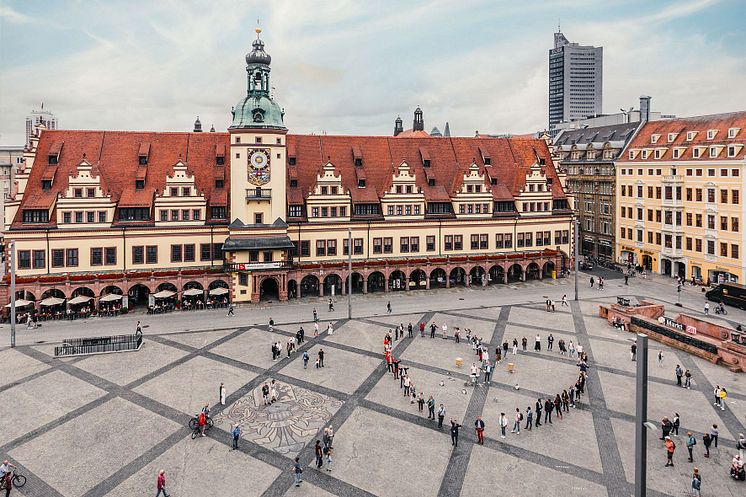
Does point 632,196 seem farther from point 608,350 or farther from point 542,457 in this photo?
point 542,457

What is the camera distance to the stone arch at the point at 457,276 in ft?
251

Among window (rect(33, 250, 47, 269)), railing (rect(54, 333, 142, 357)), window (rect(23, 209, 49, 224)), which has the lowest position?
railing (rect(54, 333, 142, 357))

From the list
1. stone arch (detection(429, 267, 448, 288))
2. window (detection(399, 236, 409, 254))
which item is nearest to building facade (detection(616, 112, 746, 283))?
stone arch (detection(429, 267, 448, 288))

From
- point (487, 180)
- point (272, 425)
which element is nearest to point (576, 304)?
point (487, 180)

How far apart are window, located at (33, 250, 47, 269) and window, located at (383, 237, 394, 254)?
42.2m

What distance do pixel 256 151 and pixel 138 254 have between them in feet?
64.2

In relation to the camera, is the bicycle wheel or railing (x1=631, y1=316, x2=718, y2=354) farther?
railing (x1=631, y1=316, x2=718, y2=354)

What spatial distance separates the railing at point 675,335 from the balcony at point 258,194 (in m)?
45.0

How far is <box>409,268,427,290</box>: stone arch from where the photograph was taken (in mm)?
74044

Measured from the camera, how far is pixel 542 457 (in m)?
29.6

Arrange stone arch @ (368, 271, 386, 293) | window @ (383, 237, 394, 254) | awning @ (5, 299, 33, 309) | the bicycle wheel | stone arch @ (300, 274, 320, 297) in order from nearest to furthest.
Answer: the bicycle wheel
awning @ (5, 299, 33, 309)
stone arch @ (300, 274, 320, 297)
stone arch @ (368, 271, 386, 293)
window @ (383, 237, 394, 254)

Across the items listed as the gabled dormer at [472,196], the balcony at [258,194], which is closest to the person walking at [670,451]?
the gabled dormer at [472,196]

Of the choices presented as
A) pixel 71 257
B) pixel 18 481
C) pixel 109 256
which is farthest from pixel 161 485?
pixel 71 257

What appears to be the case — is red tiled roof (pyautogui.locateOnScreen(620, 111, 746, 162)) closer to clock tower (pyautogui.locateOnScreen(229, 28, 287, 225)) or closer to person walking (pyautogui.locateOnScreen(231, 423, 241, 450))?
clock tower (pyautogui.locateOnScreen(229, 28, 287, 225))
